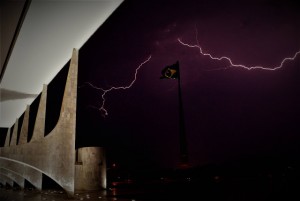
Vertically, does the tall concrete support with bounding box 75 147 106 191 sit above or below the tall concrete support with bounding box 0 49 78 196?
below

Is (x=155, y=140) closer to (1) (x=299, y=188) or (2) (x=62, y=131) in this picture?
(2) (x=62, y=131)

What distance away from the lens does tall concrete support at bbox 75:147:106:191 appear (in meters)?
8.63

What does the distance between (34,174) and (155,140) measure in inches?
508

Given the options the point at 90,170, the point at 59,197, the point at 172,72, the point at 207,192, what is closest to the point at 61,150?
the point at 59,197

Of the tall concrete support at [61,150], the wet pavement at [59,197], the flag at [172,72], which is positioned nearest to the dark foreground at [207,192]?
the wet pavement at [59,197]

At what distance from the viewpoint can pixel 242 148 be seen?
17562mm

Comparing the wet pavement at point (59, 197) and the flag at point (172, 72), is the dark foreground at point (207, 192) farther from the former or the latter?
the flag at point (172, 72)

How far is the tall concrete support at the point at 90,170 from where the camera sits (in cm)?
863

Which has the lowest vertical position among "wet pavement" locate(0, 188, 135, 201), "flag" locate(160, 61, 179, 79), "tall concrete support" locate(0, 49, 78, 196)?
"wet pavement" locate(0, 188, 135, 201)

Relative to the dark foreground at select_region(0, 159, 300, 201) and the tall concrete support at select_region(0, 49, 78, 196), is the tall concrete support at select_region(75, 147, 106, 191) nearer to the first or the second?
the dark foreground at select_region(0, 159, 300, 201)

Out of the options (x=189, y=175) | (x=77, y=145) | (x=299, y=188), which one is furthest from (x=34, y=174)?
(x=77, y=145)

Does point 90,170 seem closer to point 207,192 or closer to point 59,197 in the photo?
point 59,197

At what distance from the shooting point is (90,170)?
29.1ft

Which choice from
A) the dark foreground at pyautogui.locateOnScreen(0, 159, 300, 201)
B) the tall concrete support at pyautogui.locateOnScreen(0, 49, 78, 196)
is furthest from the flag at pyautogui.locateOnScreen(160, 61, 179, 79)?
the tall concrete support at pyautogui.locateOnScreen(0, 49, 78, 196)
